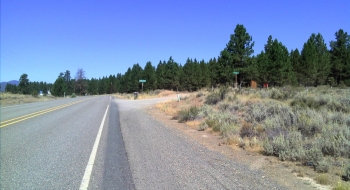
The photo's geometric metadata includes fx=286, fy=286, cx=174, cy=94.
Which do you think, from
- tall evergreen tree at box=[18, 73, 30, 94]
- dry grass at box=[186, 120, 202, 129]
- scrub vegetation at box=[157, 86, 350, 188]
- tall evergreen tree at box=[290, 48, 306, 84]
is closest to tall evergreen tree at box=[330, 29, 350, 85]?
tall evergreen tree at box=[290, 48, 306, 84]

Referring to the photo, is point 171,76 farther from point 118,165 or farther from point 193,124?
point 118,165

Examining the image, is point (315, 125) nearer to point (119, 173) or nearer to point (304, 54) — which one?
point (119, 173)

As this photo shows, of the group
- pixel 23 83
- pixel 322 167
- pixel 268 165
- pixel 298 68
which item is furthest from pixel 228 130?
pixel 23 83

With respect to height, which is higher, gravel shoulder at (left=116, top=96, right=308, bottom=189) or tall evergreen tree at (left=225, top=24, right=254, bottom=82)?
tall evergreen tree at (left=225, top=24, right=254, bottom=82)

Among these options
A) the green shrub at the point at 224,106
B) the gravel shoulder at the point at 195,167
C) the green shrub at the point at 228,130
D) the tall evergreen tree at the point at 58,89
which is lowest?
the gravel shoulder at the point at 195,167

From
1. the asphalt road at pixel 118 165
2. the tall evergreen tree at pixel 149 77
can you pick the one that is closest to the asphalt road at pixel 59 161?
the asphalt road at pixel 118 165

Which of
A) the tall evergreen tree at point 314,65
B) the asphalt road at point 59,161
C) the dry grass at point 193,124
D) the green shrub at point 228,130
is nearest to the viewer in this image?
the asphalt road at point 59,161

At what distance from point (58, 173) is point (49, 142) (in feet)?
11.7

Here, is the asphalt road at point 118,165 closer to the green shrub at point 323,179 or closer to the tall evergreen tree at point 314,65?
the green shrub at point 323,179

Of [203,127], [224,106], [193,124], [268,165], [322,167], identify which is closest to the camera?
[322,167]

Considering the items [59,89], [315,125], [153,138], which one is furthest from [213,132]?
[59,89]

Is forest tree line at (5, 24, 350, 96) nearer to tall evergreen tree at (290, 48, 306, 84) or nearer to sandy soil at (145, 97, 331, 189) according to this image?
tall evergreen tree at (290, 48, 306, 84)

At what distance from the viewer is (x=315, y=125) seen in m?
9.06

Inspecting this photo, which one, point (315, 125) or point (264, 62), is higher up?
point (264, 62)
